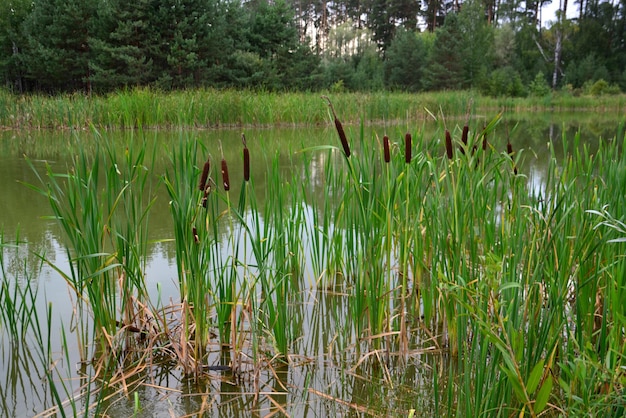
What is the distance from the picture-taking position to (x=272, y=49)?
29.1 metres

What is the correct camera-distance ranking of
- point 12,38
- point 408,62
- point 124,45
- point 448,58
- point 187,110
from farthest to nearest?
1. point 408,62
2. point 448,58
3. point 12,38
4. point 124,45
5. point 187,110

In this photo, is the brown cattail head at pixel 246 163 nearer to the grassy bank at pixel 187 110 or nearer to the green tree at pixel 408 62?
the grassy bank at pixel 187 110

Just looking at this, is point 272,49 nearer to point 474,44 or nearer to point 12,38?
point 12,38

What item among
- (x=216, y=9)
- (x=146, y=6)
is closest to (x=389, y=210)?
(x=146, y=6)

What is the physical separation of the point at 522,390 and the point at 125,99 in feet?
39.6

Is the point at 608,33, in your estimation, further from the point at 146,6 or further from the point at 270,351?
the point at 270,351

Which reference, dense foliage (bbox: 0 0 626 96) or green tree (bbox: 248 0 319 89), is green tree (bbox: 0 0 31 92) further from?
green tree (bbox: 248 0 319 89)

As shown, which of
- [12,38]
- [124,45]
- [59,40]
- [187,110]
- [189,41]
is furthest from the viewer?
[12,38]

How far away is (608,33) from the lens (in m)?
37.9

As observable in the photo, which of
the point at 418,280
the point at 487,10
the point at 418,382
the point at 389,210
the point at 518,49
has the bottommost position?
the point at 418,382

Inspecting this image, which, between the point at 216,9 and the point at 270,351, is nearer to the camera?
the point at 270,351

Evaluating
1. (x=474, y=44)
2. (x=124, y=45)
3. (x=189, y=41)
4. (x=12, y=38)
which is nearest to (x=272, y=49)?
(x=189, y=41)

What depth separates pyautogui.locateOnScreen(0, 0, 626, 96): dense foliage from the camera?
24.0 meters

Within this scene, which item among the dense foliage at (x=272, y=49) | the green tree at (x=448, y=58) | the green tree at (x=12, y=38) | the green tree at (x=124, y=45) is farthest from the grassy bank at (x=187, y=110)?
the green tree at (x=448, y=58)
